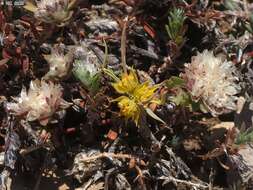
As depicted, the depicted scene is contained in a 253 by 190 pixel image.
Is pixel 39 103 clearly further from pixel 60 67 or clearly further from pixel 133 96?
pixel 133 96

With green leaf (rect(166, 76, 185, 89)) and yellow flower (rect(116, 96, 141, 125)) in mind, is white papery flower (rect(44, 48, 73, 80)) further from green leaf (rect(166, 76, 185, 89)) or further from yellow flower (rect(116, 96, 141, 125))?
green leaf (rect(166, 76, 185, 89))

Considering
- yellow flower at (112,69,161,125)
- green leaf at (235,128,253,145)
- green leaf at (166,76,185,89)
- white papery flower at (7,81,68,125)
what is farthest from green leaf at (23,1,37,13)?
green leaf at (235,128,253,145)

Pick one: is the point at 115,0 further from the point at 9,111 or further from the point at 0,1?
the point at 9,111

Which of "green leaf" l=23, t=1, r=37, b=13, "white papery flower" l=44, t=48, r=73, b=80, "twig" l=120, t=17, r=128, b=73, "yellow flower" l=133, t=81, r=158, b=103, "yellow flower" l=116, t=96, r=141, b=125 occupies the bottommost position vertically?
"yellow flower" l=116, t=96, r=141, b=125

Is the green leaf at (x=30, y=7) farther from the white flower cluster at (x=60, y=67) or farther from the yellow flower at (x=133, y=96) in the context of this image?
the yellow flower at (x=133, y=96)

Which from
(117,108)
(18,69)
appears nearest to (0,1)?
(18,69)

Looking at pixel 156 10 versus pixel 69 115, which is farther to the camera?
pixel 156 10

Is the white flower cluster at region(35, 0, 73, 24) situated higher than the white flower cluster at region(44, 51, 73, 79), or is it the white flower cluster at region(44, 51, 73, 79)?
the white flower cluster at region(35, 0, 73, 24)
